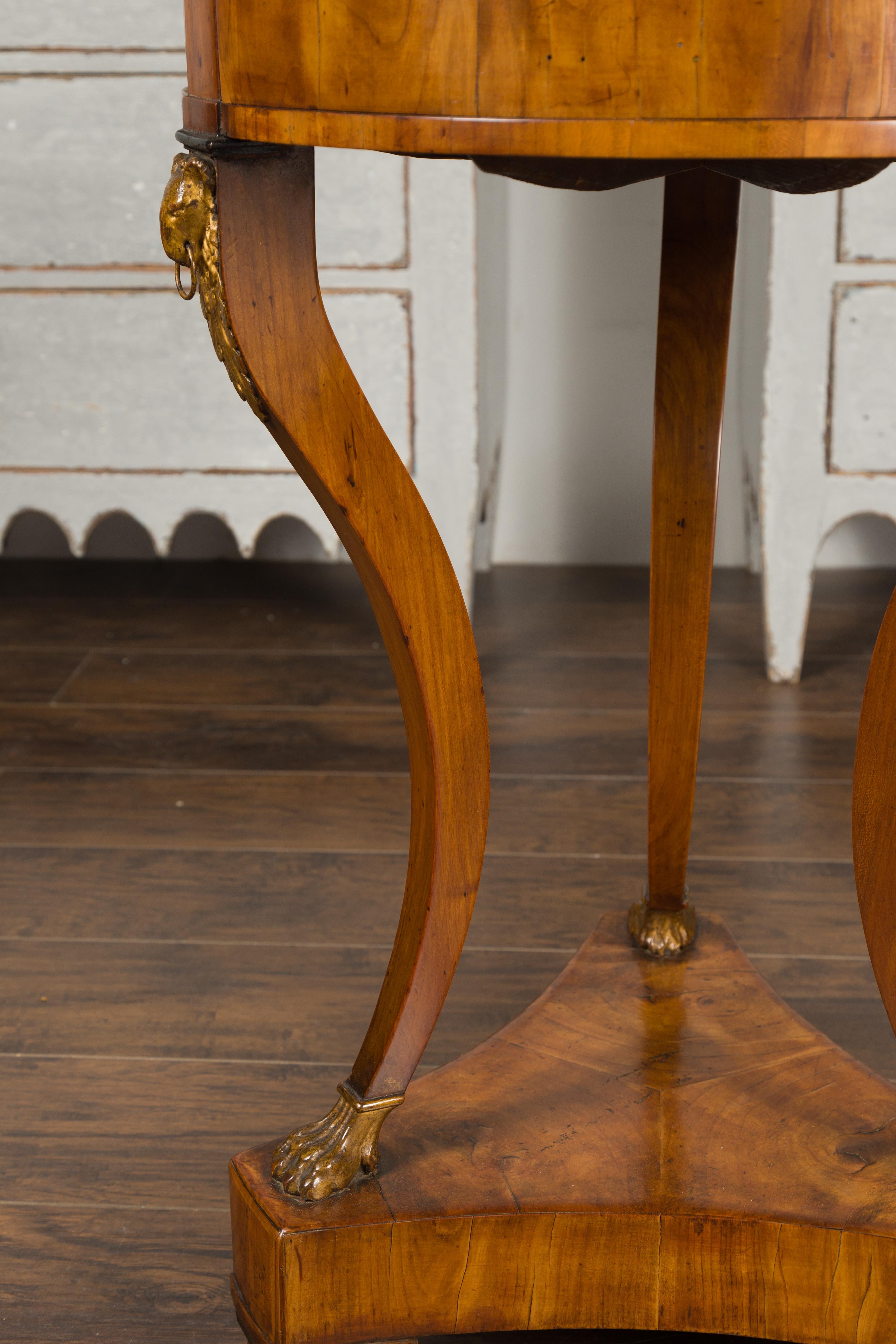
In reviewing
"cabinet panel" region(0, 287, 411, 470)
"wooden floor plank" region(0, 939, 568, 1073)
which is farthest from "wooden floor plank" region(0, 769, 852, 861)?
"cabinet panel" region(0, 287, 411, 470)

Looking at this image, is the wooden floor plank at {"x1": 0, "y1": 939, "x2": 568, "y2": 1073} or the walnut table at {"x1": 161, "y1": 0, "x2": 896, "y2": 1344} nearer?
the walnut table at {"x1": 161, "y1": 0, "x2": 896, "y2": 1344}

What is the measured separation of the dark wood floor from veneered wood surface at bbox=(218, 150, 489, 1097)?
0.27 meters

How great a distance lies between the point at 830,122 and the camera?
54 centimetres

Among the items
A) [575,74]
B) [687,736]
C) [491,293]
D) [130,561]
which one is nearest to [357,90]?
[575,74]

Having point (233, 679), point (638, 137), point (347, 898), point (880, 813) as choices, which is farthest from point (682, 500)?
point (233, 679)

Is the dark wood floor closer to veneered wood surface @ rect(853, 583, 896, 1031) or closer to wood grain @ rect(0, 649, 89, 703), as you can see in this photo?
wood grain @ rect(0, 649, 89, 703)

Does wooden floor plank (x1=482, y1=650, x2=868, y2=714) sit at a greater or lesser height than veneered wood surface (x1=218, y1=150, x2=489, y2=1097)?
lesser

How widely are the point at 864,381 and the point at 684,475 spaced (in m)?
0.85

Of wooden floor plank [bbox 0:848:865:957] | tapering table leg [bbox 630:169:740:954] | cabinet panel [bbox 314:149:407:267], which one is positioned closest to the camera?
tapering table leg [bbox 630:169:740:954]

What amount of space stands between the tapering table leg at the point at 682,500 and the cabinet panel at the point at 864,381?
→ 814 mm

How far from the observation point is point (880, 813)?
2.41 feet

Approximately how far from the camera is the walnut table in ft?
1.77

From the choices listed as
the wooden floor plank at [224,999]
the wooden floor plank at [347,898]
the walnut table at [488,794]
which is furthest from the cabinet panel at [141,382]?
the walnut table at [488,794]

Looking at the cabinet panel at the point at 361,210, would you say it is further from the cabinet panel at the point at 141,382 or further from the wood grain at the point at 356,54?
the wood grain at the point at 356,54
